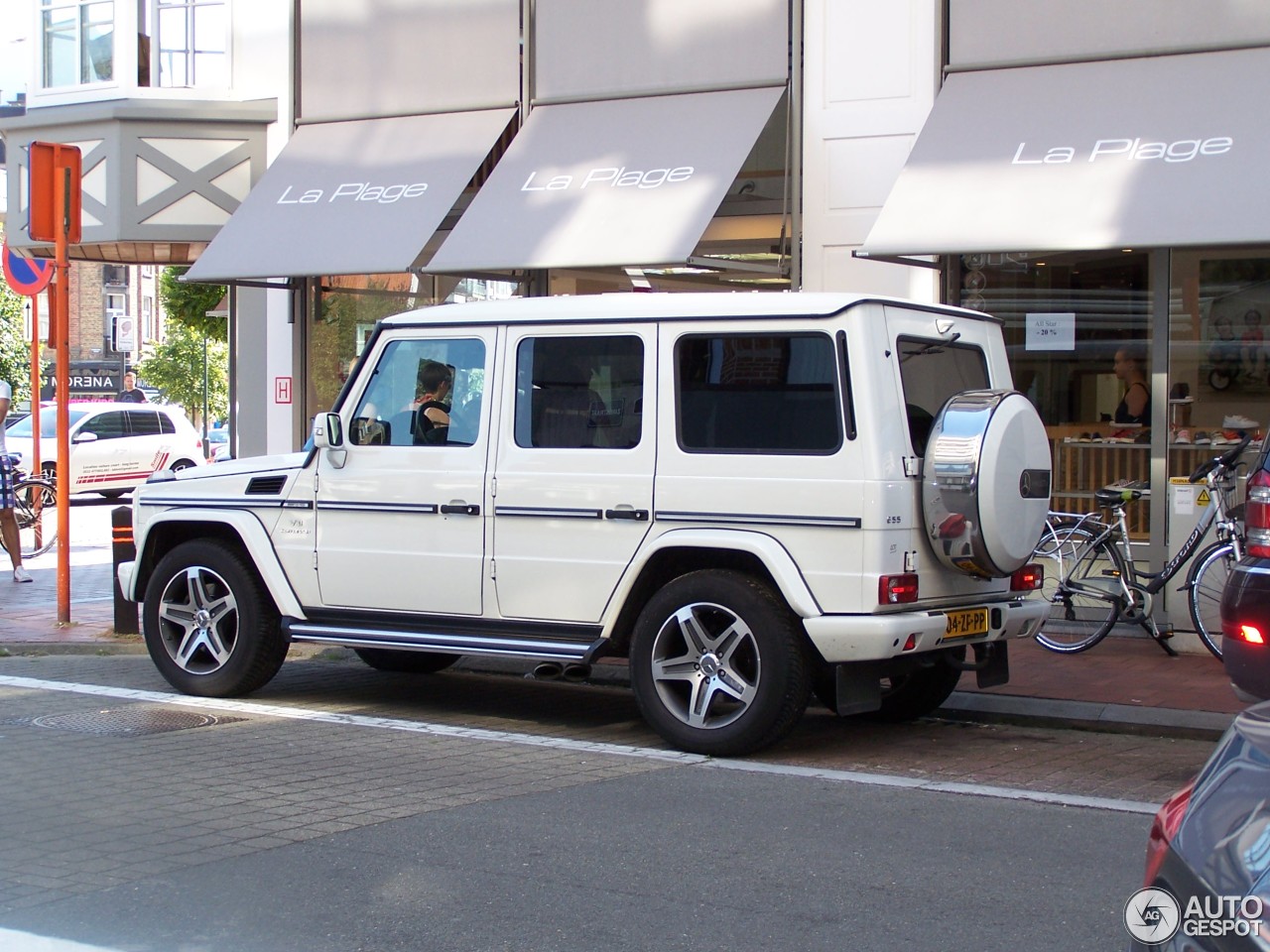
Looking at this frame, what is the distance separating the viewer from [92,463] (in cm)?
2595

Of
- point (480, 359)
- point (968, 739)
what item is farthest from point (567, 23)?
point (968, 739)

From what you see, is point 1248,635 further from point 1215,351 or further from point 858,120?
point 858,120

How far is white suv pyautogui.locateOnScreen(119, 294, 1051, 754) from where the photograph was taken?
703 cm

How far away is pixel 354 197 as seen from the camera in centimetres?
1323

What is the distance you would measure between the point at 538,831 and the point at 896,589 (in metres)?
2.09

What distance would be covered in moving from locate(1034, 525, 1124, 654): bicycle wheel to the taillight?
3847 mm

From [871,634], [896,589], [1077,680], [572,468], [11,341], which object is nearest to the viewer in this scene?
[871,634]

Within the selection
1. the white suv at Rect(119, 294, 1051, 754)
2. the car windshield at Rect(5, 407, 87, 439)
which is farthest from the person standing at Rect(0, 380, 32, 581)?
the car windshield at Rect(5, 407, 87, 439)

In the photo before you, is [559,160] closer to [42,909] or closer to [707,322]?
[707,322]

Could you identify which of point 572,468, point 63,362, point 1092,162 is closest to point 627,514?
point 572,468

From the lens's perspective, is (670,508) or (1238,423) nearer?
(670,508)

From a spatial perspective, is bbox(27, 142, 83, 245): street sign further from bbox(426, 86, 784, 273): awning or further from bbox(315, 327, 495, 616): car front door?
bbox(315, 327, 495, 616): car front door

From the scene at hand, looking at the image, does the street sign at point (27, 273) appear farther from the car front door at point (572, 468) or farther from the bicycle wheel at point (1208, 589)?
the bicycle wheel at point (1208, 589)

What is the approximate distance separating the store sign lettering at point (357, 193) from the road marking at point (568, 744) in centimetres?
520
